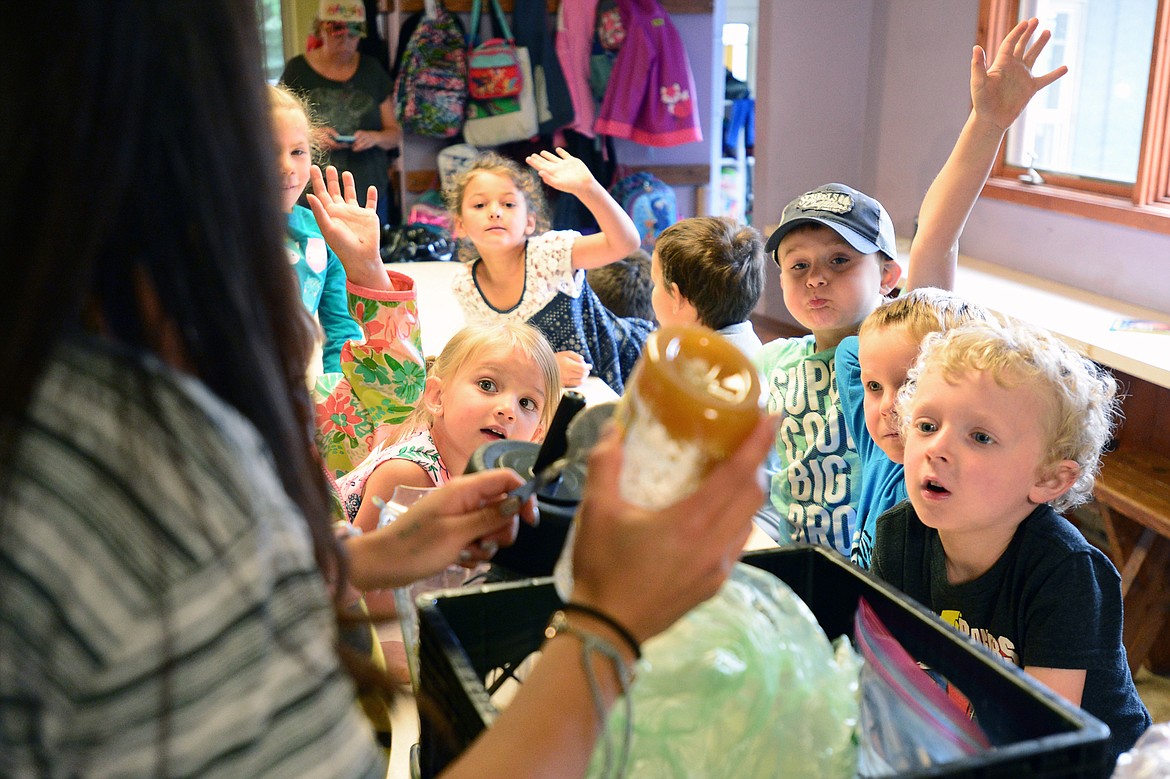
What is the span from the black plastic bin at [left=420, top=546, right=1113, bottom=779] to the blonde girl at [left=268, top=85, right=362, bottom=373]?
5.21 ft

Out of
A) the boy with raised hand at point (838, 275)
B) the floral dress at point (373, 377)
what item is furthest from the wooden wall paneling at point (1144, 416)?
the floral dress at point (373, 377)

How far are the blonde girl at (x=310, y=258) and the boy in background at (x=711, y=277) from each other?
2.52 feet

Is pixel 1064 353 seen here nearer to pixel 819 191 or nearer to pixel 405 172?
pixel 819 191

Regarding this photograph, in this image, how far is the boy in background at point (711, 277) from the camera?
239 centimetres

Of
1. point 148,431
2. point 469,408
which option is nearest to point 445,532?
point 148,431

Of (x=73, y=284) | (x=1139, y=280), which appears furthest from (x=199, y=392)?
(x=1139, y=280)

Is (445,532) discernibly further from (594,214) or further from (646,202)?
(646,202)

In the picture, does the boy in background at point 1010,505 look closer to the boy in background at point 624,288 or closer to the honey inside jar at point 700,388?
the honey inside jar at point 700,388

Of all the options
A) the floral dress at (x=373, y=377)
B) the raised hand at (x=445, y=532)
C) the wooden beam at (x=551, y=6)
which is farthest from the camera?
the wooden beam at (x=551, y=6)

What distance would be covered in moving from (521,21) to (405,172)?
89 centimetres

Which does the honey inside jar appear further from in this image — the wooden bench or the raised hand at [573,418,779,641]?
the wooden bench

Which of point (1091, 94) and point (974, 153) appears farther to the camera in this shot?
point (1091, 94)

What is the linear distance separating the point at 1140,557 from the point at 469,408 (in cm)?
201

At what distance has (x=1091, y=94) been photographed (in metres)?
3.91
